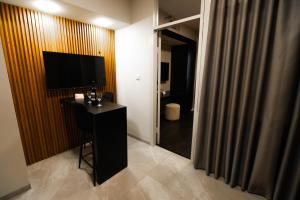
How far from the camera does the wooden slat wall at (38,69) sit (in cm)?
204

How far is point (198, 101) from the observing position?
2176 millimetres

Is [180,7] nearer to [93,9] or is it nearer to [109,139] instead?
[93,9]

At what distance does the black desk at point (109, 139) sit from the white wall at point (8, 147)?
862mm

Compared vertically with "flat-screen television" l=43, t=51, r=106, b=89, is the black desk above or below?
below

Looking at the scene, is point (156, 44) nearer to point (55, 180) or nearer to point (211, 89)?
point (211, 89)

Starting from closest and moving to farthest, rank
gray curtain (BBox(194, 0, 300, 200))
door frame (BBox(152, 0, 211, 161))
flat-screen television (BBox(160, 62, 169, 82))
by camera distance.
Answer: gray curtain (BBox(194, 0, 300, 200)) → door frame (BBox(152, 0, 211, 161)) → flat-screen television (BBox(160, 62, 169, 82))

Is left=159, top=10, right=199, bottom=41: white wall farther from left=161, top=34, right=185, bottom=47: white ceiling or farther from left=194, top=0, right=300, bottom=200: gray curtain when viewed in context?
left=194, top=0, right=300, bottom=200: gray curtain

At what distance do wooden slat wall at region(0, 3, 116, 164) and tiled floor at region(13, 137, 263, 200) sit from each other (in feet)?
1.23

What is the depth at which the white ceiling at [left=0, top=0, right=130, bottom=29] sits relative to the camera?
205 centimetres

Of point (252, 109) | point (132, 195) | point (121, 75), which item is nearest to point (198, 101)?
point (252, 109)

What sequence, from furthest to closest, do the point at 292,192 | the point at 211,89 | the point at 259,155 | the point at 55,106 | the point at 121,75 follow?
the point at 121,75
the point at 55,106
the point at 211,89
the point at 259,155
the point at 292,192

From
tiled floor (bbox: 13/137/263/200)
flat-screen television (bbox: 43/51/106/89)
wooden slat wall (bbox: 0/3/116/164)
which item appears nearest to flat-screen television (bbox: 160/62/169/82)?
flat-screen television (bbox: 43/51/106/89)

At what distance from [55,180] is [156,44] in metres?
2.71

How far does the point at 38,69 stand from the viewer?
230 centimetres
